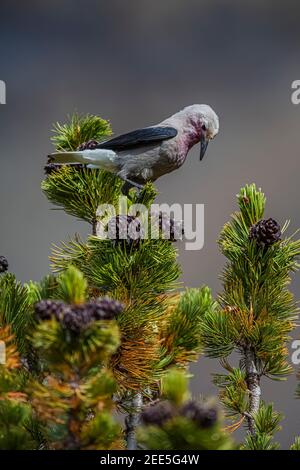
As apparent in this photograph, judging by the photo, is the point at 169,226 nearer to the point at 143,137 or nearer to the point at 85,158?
the point at 85,158

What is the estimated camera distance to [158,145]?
4.04 ft

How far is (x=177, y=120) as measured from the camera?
130 cm

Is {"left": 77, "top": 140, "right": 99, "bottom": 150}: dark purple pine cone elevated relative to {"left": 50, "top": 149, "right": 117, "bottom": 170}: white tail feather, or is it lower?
elevated

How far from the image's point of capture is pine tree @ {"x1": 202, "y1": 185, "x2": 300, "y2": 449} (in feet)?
2.54

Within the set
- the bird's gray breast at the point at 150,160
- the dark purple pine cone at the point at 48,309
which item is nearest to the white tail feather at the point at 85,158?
the bird's gray breast at the point at 150,160

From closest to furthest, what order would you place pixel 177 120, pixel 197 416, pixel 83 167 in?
pixel 197 416 → pixel 83 167 → pixel 177 120

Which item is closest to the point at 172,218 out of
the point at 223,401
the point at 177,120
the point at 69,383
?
the point at 223,401

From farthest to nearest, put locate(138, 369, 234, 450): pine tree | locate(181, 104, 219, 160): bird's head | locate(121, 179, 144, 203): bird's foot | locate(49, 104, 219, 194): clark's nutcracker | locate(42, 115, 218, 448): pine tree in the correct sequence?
locate(181, 104, 219, 160): bird's head
locate(49, 104, 219, 194): clark's nutcracker
locate(121, 179, 144, 203): bird's foot
locate(42, 115, 218, 448): pine tree
locate(138, 369, 234, 450): pine tree

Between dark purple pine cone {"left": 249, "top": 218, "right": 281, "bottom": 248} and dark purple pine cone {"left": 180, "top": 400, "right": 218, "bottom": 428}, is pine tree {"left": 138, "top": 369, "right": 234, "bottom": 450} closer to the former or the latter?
dark purple pine cone {"left": 180, "top": 400, "right": 218, "bottom": 428}

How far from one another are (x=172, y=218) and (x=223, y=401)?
217 mm

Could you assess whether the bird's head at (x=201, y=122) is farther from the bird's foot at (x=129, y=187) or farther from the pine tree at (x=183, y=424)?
the pine tree at (x=183, y=424)

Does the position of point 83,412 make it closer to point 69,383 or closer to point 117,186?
point 69,383

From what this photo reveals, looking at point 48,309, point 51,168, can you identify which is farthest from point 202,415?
point 51,168

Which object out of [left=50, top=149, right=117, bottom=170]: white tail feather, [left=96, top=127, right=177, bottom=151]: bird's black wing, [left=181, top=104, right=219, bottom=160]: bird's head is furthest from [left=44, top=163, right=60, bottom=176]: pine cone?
[left=181, top=104, right=219, bottom=160]: bird's head
